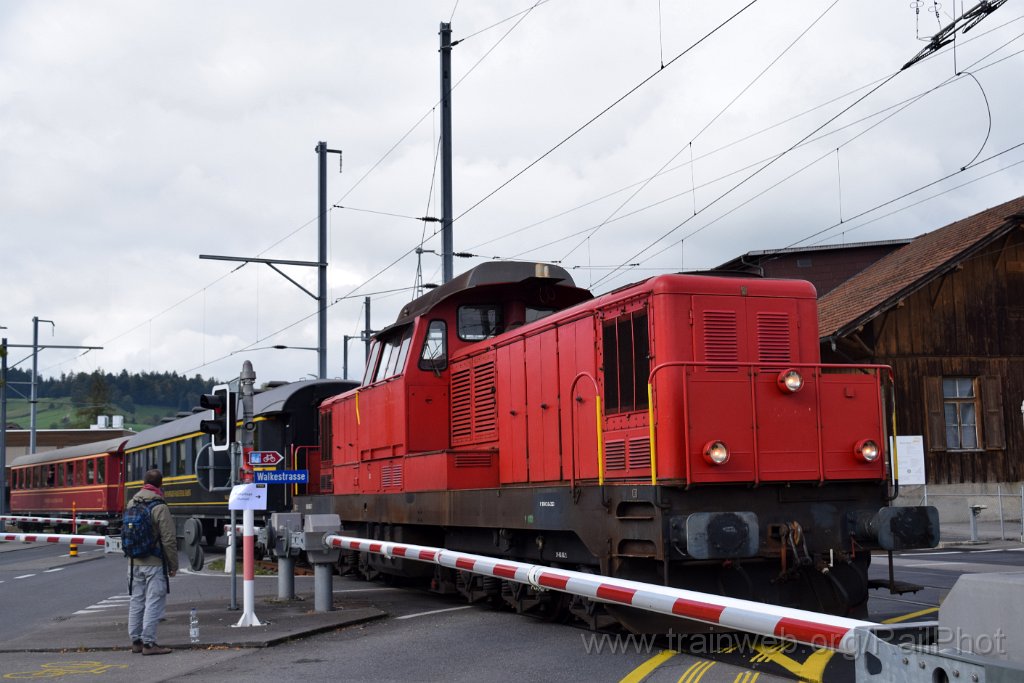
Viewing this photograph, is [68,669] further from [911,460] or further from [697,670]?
[911,460]

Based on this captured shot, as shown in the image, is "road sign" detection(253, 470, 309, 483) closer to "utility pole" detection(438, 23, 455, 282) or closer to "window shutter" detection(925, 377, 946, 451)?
"utility pole" detection(438, 23, 455, 282)

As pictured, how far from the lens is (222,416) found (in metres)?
12.2

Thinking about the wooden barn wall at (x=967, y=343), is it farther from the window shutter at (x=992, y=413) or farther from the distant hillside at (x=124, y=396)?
the distant hillside at (x=124, y=396)

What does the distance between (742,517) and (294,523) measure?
638cm

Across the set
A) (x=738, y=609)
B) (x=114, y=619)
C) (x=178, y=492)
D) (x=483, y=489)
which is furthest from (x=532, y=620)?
(x=178, y=492)

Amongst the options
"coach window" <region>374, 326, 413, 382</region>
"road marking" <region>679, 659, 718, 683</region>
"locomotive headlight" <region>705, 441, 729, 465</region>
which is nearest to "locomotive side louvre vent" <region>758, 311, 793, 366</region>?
"locomotive headlight" <region>705, 441, 729, 465</region>

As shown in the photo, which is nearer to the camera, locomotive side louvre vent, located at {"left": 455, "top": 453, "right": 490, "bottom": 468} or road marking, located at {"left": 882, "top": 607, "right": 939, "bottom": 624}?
road marking, located at {"left": 882, "top": 607, "right": 939, "bottom": 624}

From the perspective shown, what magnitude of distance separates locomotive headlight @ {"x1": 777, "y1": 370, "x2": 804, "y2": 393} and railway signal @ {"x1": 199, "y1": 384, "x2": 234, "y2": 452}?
20.3ft

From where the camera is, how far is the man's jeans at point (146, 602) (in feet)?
30.2

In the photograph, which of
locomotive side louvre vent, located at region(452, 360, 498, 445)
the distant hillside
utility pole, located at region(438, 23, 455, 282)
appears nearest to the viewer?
locomotive side louvre vent, located at region(452, 360, 498, 445)

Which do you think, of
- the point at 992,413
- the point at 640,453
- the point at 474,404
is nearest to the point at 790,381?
the point at 640,453

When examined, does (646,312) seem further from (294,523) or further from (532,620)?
(294,523)

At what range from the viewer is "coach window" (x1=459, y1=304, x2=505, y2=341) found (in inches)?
502

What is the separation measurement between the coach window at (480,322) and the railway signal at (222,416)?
292cm
